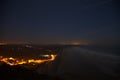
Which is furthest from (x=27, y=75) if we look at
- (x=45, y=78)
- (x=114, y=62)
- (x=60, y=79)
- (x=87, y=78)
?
(x=114, y=62)

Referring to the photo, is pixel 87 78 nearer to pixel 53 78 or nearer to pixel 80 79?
pixel 80 79

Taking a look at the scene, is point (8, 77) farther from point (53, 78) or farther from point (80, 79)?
point (80, 79)

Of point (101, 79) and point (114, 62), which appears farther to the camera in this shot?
point (114, 62)

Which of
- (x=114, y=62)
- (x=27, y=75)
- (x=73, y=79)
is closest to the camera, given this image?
(x=73, y=79)

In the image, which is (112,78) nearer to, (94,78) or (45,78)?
(94,78)

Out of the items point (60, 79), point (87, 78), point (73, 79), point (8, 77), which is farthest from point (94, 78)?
point (8, 77)

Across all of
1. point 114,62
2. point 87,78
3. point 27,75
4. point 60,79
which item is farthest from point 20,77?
point 114,62

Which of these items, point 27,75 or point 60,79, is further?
point 27,75

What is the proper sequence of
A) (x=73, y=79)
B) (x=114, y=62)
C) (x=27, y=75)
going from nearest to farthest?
1. (x=73, y=79)
2. (x=27, y=75)
3. (x=114, y=62)
